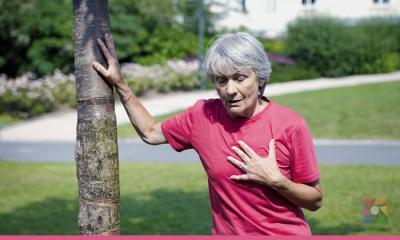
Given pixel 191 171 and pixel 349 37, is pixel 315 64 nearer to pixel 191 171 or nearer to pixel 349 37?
pixel 349 37

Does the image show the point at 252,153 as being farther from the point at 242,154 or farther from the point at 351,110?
the point at 351,110

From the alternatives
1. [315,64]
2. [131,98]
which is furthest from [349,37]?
[131,98]

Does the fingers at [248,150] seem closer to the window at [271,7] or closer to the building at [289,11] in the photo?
the building at [289,11]

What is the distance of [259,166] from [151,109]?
14.1 metres

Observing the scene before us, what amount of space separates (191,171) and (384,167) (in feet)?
9.45

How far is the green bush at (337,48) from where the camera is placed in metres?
24.1

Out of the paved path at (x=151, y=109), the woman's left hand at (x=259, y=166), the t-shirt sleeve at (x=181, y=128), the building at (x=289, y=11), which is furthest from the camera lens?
the building at (x=289, y=11)

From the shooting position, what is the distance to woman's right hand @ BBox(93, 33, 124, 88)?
3.10m

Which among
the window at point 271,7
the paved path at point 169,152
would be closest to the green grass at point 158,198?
the paved path at point 169,152

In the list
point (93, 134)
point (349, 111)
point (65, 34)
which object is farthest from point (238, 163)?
point (65, 34)

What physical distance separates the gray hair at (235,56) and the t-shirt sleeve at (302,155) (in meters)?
0.29

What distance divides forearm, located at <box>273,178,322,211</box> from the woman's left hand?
0.03 m

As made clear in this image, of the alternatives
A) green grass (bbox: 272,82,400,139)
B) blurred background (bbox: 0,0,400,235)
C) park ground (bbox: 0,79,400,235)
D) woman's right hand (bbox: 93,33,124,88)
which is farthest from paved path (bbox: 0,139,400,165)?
woman's right hand (bbox: 93,33,124,88)

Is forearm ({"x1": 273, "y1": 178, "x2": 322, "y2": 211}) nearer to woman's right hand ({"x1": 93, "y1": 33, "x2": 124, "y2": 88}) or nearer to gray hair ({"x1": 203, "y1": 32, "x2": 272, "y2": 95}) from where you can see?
gray hair ({"x1": 203, "y1": 32, "x2": 272, "y2": 95})
